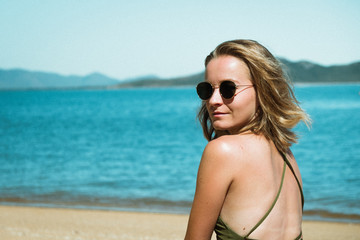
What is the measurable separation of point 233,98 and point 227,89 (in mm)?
46

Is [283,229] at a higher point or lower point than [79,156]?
higher

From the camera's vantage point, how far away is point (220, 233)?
1.63 metres

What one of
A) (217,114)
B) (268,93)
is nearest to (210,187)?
(217,114)

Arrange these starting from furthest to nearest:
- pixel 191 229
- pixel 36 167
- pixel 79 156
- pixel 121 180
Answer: pixel 79 156
pixel 36 167
pixel 121 180
pixel 191 229

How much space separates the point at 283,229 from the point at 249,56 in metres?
0.72

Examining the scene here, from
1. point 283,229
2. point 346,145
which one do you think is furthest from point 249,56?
point 346,145

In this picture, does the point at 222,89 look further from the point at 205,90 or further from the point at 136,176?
the point at 136,176

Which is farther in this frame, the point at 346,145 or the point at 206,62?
the point at 346,145

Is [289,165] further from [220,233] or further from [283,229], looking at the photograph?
[220,233]

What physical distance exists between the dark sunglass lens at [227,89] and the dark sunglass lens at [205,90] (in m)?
0.09

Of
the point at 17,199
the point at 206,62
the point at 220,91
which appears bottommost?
the point at 17,199

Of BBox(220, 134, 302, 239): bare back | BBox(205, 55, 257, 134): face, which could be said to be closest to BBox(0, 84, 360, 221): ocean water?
BBox(205, 55, 257, 134): face

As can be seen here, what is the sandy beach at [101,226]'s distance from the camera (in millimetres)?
6871

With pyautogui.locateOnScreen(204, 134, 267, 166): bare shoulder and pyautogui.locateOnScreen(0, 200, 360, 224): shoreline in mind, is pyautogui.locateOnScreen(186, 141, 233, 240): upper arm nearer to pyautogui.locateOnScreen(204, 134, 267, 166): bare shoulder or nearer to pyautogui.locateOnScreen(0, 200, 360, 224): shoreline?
pyautogui.locateOnScreen(204, 134, 267, 166): bare shoulder
